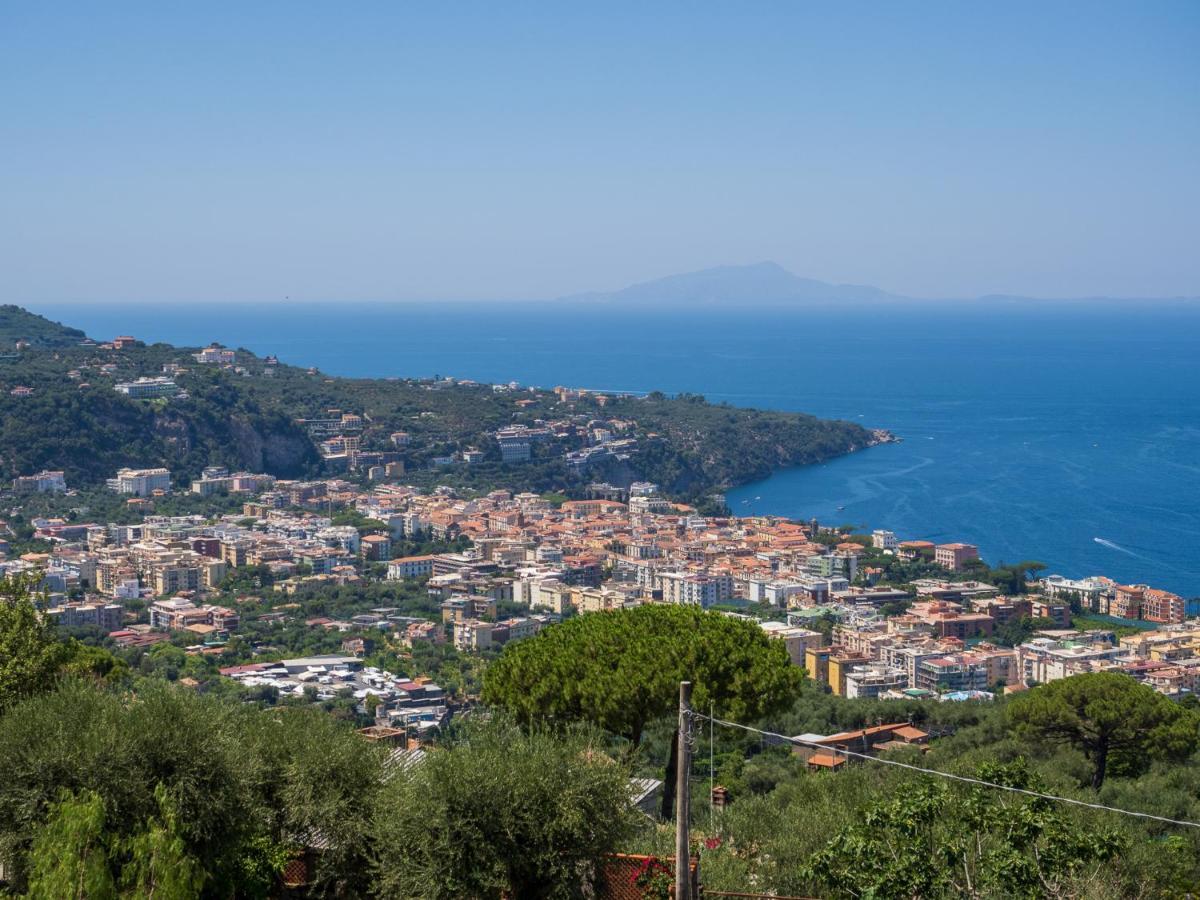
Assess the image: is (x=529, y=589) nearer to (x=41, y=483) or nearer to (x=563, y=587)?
(x=563, y=587)

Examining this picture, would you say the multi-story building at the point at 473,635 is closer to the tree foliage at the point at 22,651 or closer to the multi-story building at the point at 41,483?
the tree foliage at the point at 22,651

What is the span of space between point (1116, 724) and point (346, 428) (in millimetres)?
45228

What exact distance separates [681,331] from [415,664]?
119715mm

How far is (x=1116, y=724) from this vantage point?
32.7ft

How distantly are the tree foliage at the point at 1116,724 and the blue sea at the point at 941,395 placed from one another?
23.6 metres

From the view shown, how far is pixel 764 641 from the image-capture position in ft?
26.8

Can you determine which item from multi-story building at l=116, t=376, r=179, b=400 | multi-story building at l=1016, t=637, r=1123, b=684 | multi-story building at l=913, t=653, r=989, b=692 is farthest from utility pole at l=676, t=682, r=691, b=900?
multi-story building at l=116, t=376, r=179, b=400

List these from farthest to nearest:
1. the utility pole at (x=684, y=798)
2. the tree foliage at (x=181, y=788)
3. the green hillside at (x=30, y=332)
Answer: the green hillside at (x=30, y=332) → the tree foliage at (x=181, y=788) → the utility pole at (x=684, y=798)

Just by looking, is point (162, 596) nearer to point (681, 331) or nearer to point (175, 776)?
point (175, 776)

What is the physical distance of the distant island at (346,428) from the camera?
4469 cm

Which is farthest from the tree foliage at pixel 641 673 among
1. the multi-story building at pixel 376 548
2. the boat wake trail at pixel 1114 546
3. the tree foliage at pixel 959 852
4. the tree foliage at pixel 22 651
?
the boat wake trail at pixel 1114 546

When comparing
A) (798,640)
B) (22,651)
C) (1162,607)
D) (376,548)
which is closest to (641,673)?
(22,651)

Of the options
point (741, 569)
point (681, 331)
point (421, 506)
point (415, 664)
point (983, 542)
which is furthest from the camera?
point (681, 331)

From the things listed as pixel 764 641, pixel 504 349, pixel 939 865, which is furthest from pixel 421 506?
pixel 504 349
